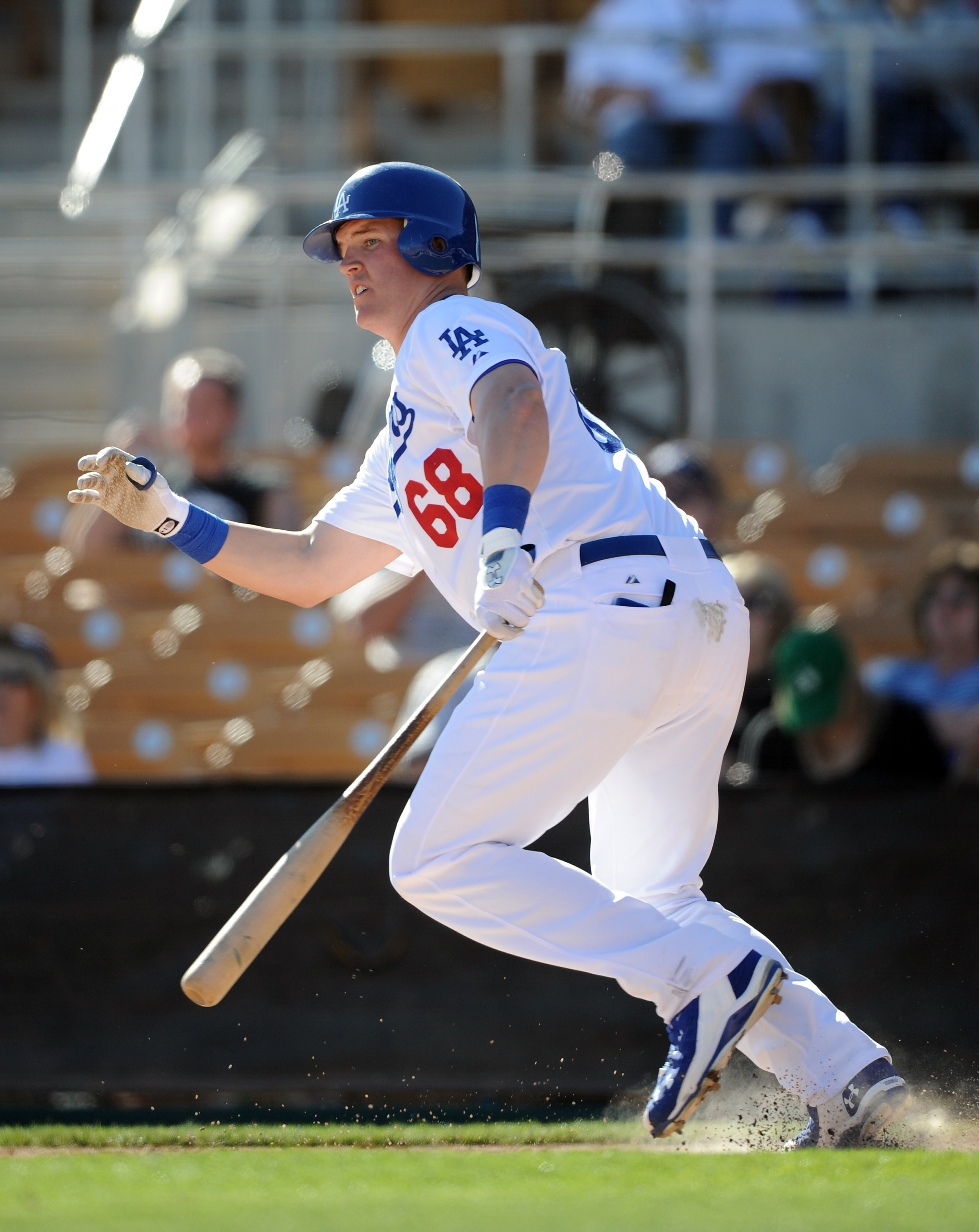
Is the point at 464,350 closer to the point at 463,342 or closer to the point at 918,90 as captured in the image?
the point at 463,342

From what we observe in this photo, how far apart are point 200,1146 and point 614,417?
465 cm

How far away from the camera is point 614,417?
7746 mm

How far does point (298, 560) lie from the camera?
381 cm

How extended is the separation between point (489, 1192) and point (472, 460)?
1.34 meters

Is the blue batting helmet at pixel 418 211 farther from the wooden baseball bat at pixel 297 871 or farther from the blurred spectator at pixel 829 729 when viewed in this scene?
the blurred spectator at pixel 829 729

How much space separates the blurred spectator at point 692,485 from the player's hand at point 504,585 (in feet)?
8.13

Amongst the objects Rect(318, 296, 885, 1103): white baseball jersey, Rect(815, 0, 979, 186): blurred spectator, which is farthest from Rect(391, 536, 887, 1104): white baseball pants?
Rect(815, 0, 979, 186): blurred spectator

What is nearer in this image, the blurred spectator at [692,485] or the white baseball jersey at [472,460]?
the white baseball jersey at [472,460]

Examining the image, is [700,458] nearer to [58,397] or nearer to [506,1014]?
[506,1014]

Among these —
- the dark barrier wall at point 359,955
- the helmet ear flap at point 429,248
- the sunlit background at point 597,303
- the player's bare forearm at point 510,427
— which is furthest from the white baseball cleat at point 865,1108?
the sunlit background at point 597,303

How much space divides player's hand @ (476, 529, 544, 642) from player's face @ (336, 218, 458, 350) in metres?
0.69

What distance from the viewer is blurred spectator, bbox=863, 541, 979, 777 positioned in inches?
215

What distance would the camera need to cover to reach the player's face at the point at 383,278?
11.5 feet

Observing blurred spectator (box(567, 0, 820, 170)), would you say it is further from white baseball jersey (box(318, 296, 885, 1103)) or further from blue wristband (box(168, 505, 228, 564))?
white baseball jersey (box(318, 296, 885, 1103))
